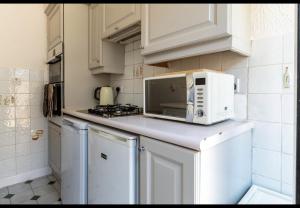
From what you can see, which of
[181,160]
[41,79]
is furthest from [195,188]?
[41,79]

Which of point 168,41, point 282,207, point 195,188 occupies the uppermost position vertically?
point 168,41

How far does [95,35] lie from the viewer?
1990 millimetres

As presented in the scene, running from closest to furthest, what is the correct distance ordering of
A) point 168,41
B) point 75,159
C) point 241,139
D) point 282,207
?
point 282,207
point 241,139
point 168,41
point 75,159

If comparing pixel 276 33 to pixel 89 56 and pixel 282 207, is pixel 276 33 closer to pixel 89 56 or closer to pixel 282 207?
pixel 282 207

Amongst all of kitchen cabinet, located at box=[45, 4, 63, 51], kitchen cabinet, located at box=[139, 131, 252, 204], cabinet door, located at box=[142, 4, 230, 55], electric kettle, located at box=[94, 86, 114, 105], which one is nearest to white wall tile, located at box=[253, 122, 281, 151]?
kitchen cabinet, located at box=[139, 131, 252, 204]

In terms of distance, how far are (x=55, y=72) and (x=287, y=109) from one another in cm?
212

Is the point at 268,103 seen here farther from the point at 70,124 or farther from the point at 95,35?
the point at 95,35

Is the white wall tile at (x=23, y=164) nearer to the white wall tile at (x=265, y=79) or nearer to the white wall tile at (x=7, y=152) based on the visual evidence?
the white wall tile at (x=7, y=152)

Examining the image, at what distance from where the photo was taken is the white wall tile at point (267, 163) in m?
1.06

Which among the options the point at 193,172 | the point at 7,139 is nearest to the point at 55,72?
the point at 7,139

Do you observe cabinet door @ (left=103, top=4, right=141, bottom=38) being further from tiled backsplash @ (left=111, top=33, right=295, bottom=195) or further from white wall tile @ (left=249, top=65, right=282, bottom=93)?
white wall tile @ (left=249, top=65, right=282, bottom=93)

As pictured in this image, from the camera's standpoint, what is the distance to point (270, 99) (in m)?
1.07

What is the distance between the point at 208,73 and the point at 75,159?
109 cm

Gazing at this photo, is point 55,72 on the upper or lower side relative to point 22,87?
upper
